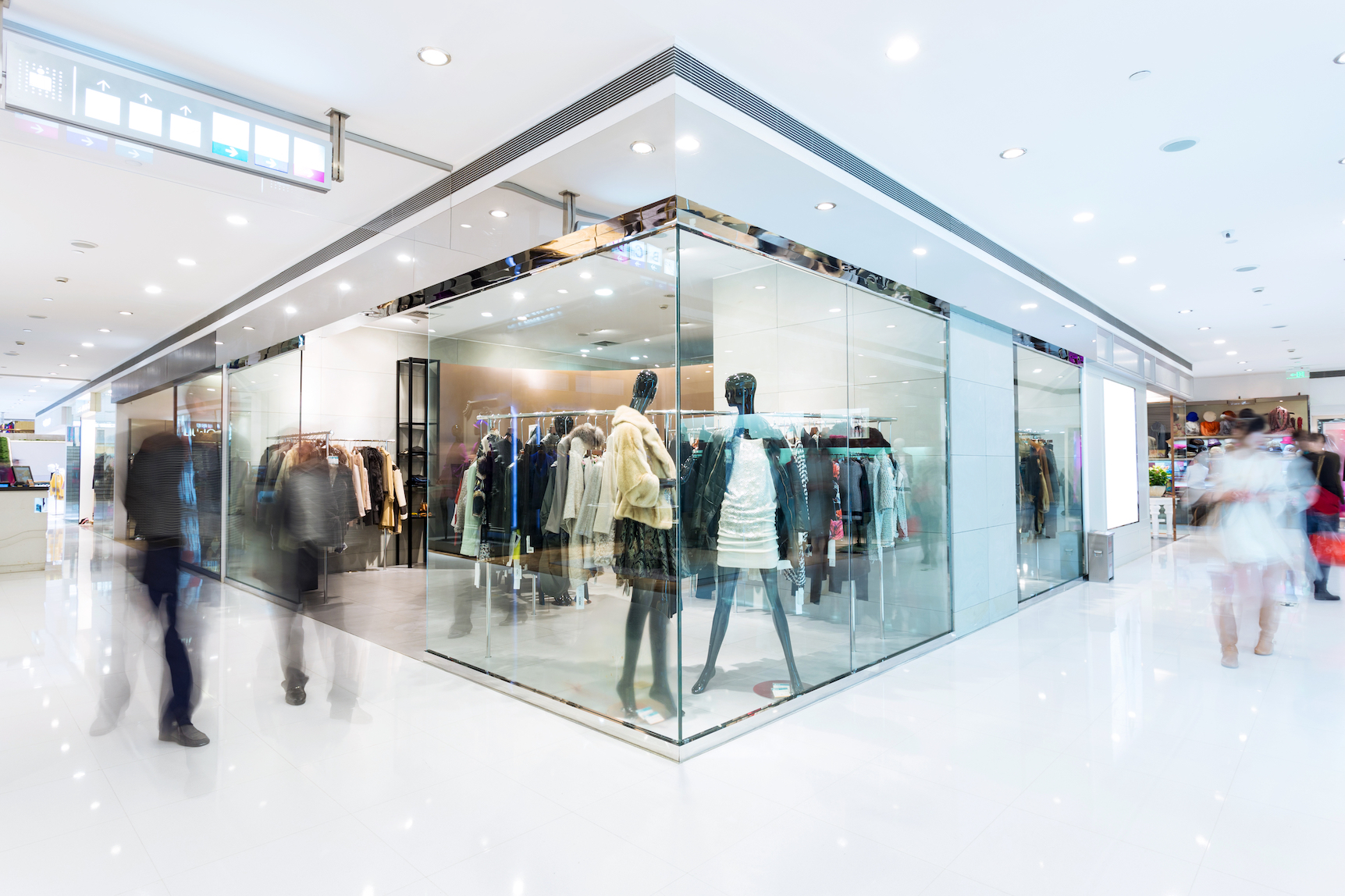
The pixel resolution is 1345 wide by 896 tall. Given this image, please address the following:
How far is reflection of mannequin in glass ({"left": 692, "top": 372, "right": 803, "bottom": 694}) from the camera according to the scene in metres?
3.38

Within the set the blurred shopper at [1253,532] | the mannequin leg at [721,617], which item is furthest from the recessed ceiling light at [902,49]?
the blurred shopper at [1253,532]

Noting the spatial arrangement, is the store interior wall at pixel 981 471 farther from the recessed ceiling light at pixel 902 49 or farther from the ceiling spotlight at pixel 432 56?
the ceiling spotlight at pixel 432 56

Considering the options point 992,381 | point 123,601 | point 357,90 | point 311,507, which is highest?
point 357,90

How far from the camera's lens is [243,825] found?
238 cm

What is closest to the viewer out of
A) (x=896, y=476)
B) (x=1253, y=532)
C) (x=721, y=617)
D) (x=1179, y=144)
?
(x=721, y=617)

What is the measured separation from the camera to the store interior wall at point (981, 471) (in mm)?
5090

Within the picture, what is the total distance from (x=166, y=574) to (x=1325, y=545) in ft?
32.0

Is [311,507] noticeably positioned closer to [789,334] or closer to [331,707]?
[331,707]

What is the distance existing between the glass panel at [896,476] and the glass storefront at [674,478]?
22 millimetres

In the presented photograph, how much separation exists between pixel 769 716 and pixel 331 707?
2339 millimetres

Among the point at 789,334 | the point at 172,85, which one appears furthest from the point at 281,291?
the point at 789,334

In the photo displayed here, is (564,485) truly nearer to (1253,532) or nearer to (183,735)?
(183,735)

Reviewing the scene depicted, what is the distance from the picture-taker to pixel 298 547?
4039mm

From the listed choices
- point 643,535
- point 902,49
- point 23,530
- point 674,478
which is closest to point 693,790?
point 643,535
